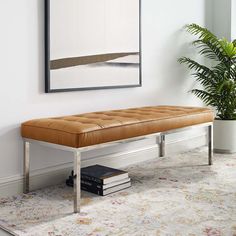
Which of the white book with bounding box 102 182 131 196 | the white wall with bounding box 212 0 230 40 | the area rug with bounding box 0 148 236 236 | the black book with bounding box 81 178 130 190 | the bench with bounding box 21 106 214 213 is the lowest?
the area rug with bounding box 0 148 236 236

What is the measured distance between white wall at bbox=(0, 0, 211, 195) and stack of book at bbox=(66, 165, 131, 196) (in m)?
0.27

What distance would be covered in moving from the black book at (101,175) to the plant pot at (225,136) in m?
1.40

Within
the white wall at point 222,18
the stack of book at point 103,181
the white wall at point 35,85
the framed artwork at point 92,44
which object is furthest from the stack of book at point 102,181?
the white wall at point 222,18

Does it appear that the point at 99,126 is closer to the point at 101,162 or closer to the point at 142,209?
the point at 142,209

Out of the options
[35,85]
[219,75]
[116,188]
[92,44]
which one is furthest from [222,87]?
[35,85]

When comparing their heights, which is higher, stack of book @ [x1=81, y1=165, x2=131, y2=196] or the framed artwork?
the framed artwork

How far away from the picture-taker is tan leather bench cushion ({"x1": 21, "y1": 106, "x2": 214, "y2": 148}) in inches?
82.8

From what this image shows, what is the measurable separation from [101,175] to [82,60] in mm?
836

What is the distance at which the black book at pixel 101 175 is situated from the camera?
7.95ft

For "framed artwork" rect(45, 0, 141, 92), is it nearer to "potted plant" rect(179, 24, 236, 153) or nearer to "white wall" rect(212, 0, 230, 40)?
"potted plant" rect(179, 24, 236, 153)

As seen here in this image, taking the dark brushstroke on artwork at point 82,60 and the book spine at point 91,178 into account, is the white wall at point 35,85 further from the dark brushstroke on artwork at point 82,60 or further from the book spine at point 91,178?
the book spine at point 91,178

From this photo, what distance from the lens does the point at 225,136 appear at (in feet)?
11.8

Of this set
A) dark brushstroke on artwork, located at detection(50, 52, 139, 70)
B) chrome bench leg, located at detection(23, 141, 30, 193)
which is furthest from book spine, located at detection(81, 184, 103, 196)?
dark brushstroke on artwork, located at detection(50, 52, 139, 70)

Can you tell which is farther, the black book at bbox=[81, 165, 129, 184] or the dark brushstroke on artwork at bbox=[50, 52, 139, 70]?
the dark brushstroke on artwork at bbox=[50, 52, 139, 70]
